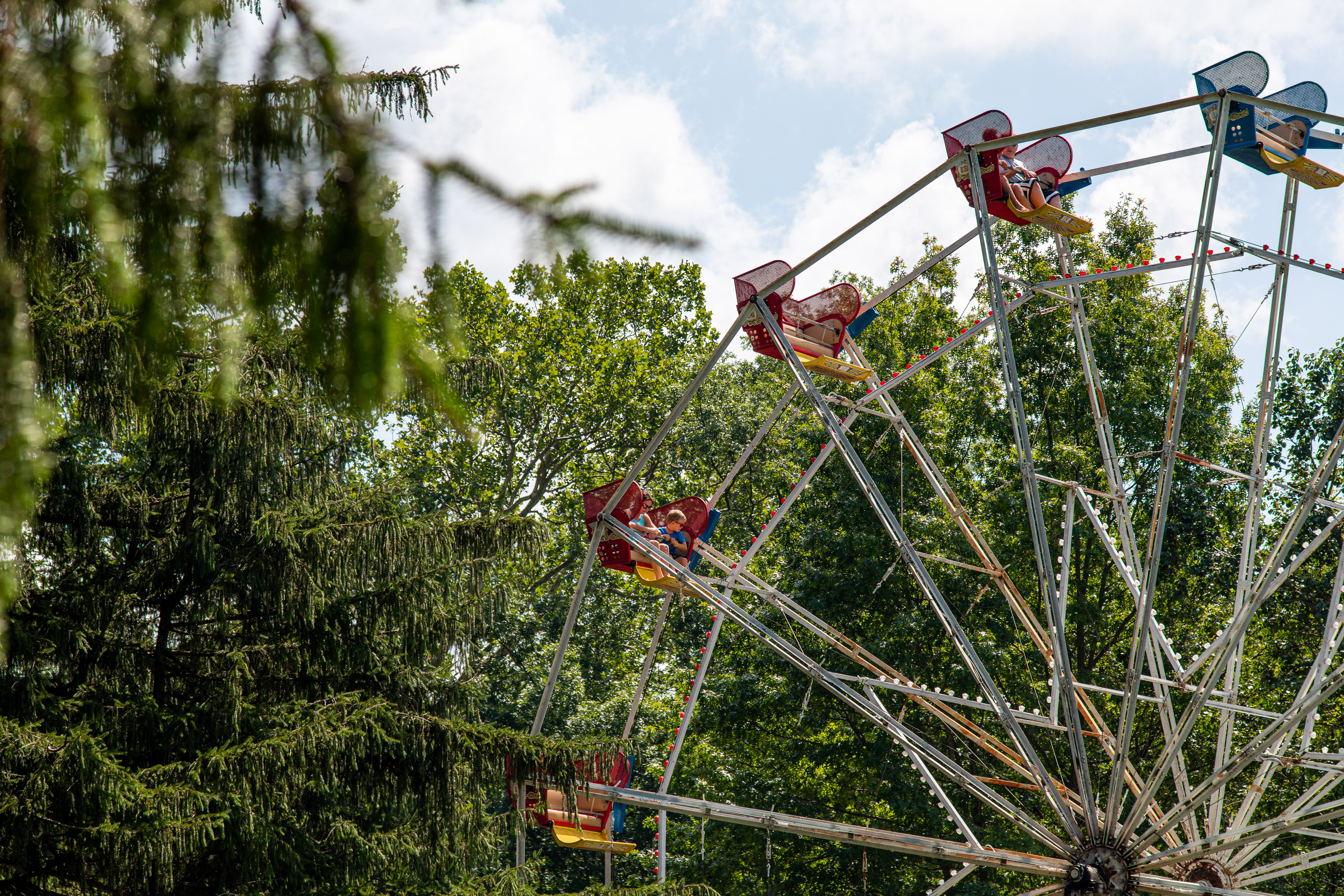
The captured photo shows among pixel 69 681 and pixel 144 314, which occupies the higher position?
pixel 69 681

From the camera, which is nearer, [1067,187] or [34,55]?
[34,55]

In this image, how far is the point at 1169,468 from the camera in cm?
710

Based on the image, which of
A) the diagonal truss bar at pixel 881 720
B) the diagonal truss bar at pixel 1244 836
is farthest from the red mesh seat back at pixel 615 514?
the diagonal truss bar at pixel 1244 836

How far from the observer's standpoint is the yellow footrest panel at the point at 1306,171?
8.85m

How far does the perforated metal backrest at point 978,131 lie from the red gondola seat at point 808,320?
1.42m

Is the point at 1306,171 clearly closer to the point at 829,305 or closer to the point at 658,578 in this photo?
the point at 829,305

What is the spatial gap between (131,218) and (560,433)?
20317 millimetres

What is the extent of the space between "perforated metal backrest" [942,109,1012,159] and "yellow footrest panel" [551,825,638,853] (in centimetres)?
617

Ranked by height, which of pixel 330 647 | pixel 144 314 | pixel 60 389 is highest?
pixel 60 389

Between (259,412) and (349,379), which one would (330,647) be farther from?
(349,379)

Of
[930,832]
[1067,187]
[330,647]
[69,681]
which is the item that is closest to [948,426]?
[930,832]

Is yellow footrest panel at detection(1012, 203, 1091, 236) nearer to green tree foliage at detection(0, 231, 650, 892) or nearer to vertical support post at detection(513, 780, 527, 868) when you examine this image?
green tree foliage at detection(0, 231, 650, 892)

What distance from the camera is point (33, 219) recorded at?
221cm

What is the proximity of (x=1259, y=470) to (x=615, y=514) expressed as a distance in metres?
5.30
